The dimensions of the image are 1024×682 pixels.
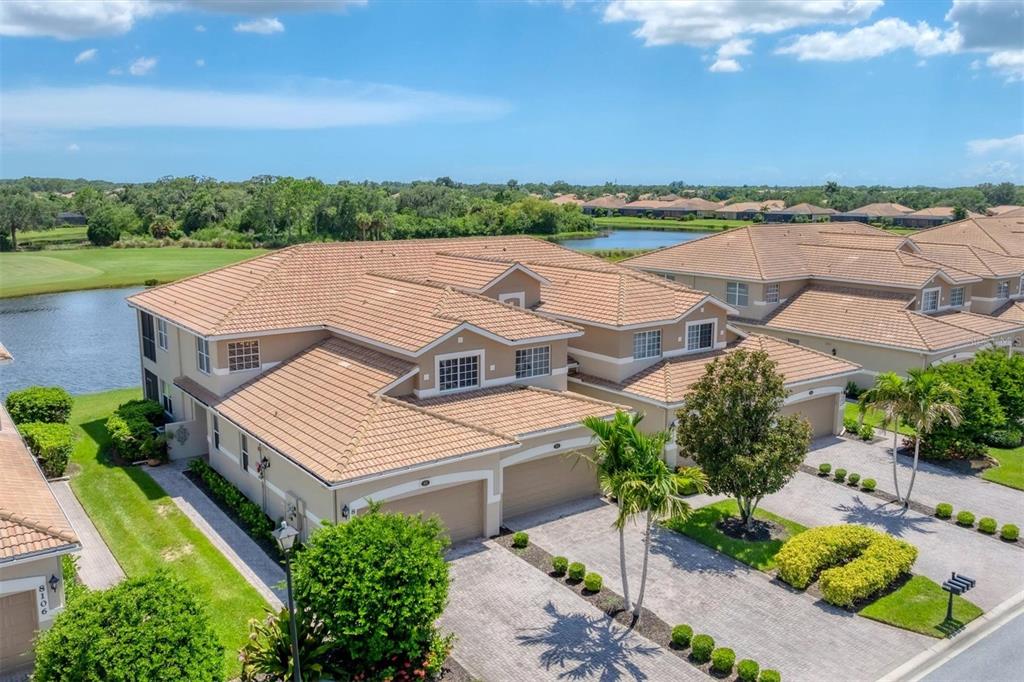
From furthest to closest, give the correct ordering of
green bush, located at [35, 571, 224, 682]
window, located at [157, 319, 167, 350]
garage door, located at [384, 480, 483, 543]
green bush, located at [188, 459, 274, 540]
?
window, located at [157, 319, 167, 350] < green bush, located at [188, 459, 274, 540] < garage door, located at [384, 480, 483, 543] < green bush, located at [35, 571, 224, 682]

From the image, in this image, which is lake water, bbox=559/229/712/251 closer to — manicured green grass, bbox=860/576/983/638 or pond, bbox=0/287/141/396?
pond, bbox=0/287/141/396

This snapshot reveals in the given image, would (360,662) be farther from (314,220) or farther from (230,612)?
(314,220)

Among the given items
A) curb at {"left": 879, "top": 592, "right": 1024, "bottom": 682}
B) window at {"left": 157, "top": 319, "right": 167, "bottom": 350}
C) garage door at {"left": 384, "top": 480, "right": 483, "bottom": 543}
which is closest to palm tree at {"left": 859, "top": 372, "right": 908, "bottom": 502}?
curb at {"left": 879, "top": 592, "right": 1024, "bottom": 682}

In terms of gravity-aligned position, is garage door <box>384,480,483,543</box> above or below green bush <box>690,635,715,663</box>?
above

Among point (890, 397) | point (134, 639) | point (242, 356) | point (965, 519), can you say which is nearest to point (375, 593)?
point (134, 639)

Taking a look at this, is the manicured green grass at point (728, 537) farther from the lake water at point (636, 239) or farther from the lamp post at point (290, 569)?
the lake water at point (636, 239)

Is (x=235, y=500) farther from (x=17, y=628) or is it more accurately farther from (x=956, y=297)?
(x=956, y=297)
